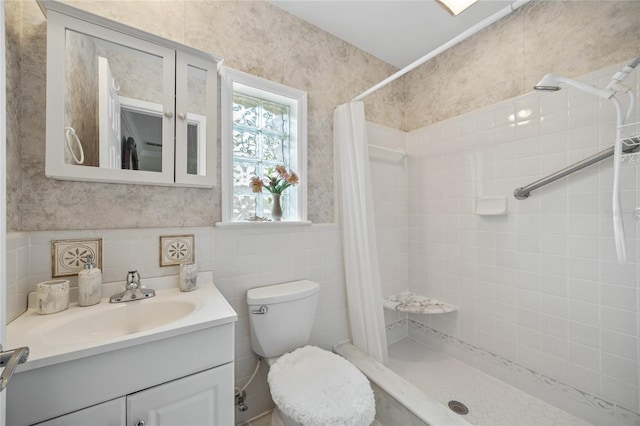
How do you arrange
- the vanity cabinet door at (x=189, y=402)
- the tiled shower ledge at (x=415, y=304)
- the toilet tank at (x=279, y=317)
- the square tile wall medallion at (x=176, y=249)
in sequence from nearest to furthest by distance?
the vanity cabinet door at (x=189, y=402) < the square tile wall medallion at (x=176, y=249) < the toilet tank at (x=279, y=317) < the tiled shower ledge at (x=415, y=304)

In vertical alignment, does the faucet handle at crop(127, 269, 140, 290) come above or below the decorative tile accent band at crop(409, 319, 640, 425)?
above

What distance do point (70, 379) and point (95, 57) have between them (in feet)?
3.84

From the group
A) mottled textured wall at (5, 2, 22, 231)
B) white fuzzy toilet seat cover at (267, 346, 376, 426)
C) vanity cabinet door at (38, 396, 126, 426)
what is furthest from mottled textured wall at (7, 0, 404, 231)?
white fuzzy toilet seat cover at (267, 346, 376, 426)

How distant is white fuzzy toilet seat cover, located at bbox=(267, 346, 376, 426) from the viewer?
0.92 m

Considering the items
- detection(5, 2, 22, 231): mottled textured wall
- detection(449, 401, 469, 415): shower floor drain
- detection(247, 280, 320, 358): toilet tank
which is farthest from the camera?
detection(449, 401, 469, 415): shower floor drain

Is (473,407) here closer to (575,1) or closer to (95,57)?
(575,1)

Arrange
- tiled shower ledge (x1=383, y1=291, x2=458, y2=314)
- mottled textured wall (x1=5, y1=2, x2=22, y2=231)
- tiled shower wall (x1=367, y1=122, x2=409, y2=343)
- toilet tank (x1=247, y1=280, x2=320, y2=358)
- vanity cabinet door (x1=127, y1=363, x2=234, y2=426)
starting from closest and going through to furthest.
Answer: vanity cabinet door (x1=127, y1=363, x2=234, y2=426)
mottled textured wall (x1=5, y1=2, x2=22, y2=231)
toilet tank (x1=247, y1=280, x2=320, y2=358)
tiled shower ledge (x1=383, y1=291, x2=458, y2=314)
tiled shower wall (x1=367, y1=122, x2=409, y2=343)

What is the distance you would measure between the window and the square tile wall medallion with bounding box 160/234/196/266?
0.22 meters

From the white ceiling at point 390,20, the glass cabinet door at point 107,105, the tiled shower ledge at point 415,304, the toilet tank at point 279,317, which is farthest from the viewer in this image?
the tiled shower ledge at point 415,304

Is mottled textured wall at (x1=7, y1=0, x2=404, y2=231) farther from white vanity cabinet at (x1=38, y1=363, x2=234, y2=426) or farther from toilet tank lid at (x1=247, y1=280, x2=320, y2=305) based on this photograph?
white vanity cabinet at (x1=38, y1=363, x2=234, y2=426)

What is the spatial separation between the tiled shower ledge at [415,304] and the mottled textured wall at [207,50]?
0.83m

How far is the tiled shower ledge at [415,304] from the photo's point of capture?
180 centimetres

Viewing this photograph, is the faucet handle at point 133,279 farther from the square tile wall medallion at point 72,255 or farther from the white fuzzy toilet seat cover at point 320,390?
the white fuzzy toilet seat cover at point 320,390

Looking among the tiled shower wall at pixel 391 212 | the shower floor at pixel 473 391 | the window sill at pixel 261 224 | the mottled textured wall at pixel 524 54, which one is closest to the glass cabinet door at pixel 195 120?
the window sill at pixel 261 224
